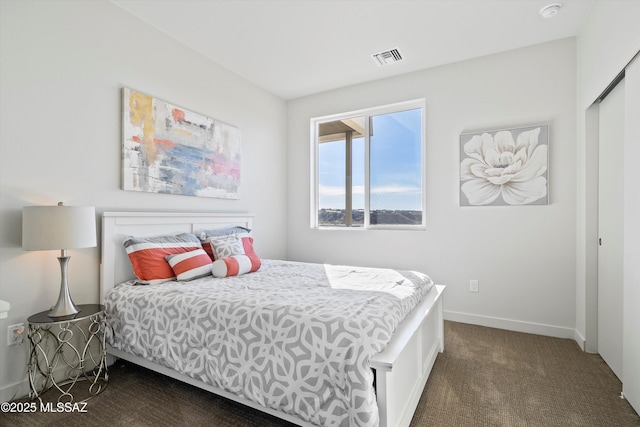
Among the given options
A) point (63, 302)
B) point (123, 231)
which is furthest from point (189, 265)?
point (63, 302)

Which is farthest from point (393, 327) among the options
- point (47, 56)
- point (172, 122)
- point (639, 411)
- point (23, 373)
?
point (47, 56)

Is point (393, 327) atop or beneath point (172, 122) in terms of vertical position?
beneath

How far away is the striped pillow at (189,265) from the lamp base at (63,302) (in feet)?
2.07

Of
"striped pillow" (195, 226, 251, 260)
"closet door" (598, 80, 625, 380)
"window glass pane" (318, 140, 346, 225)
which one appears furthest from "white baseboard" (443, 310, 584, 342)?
"striped pillow" (195, 226, 251, 260)

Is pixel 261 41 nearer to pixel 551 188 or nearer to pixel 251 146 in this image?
pixel 251 146

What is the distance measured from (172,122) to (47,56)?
0.94 metres

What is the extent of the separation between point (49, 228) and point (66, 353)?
94 cm

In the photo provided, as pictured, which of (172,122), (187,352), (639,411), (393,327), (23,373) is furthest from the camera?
(172,122)

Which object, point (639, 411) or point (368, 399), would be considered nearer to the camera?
point (368, 399)

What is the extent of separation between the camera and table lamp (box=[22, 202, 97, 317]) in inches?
73.3

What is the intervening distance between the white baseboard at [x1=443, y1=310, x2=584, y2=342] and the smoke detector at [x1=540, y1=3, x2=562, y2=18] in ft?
8.77

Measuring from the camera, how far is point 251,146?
3.92 m

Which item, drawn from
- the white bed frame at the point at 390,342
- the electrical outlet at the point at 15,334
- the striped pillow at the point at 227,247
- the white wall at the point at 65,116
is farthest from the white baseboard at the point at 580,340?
the electrical outlet at the point at 15,334

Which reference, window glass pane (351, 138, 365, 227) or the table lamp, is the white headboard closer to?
the table lamp
